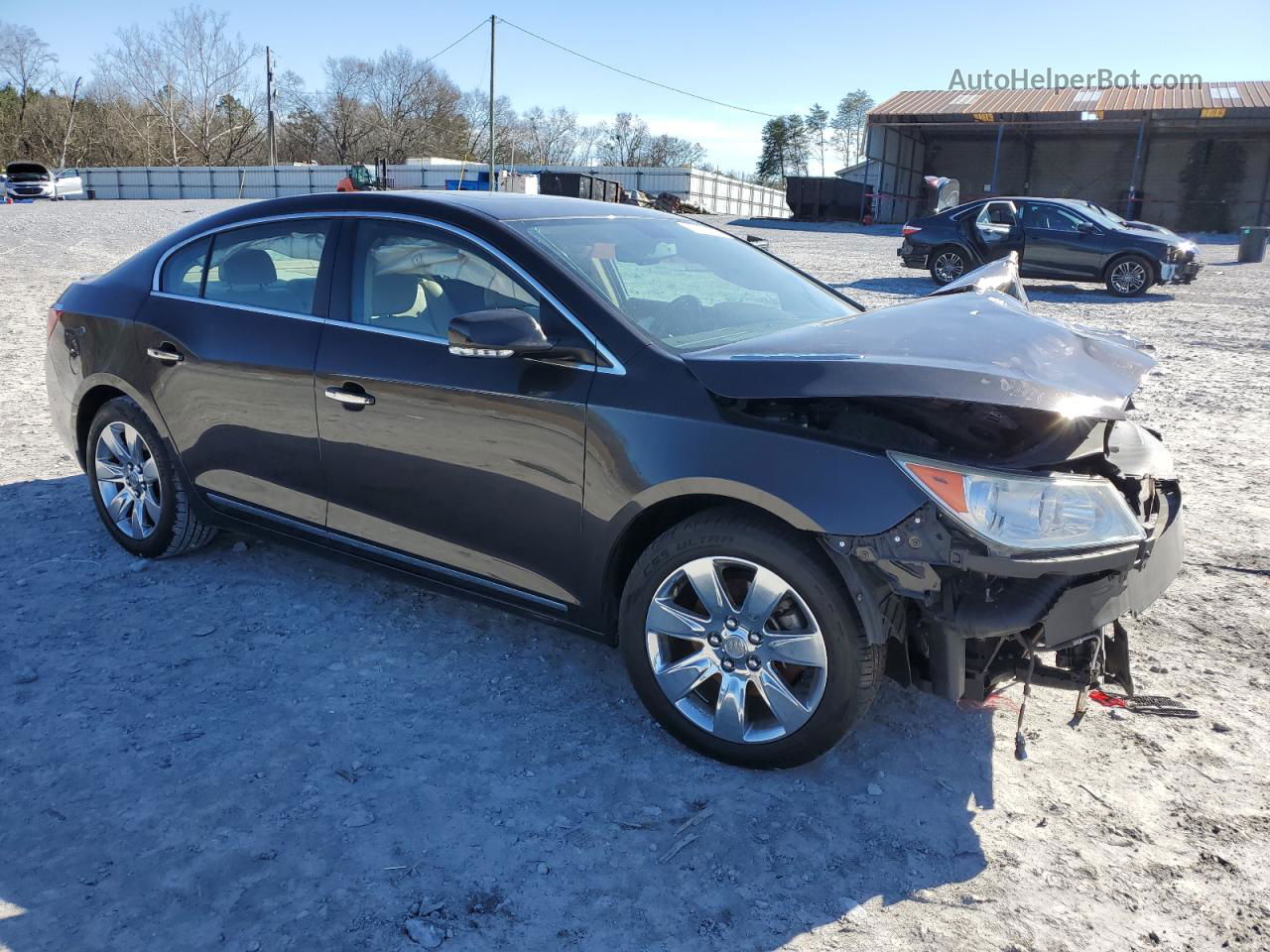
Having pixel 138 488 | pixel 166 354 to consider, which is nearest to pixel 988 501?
pixel 166 354

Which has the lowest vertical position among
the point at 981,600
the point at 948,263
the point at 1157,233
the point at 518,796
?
the point at 518,796

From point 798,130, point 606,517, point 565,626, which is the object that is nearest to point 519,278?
point 606,517

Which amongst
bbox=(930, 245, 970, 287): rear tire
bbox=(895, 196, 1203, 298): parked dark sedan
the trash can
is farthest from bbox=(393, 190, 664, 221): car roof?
the trash can

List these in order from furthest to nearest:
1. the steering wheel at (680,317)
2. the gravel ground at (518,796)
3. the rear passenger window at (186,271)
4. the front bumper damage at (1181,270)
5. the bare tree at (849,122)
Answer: the bare tree at (849,122)
the front bumper damage at (1181,270)
the rear passenger window at (186,271)
the steering wheel at (680,317)
the gravel ground at (518,796)

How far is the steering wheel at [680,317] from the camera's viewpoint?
A: 322 centimetres

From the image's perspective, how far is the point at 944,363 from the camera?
268 cm

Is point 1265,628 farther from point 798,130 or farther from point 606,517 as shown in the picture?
point 798,130

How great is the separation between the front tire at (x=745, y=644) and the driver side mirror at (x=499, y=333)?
737 millimetres

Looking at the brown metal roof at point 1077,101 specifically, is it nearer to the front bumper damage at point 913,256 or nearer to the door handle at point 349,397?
the front bumper damage at point 913,256

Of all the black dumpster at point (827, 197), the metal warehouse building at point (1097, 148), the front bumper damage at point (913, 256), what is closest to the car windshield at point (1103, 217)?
the front bumper damage at point (913, 256)

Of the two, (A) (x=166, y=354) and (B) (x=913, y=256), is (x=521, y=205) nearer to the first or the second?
(A) (x=166, y=354)

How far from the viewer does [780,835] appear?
2.68 m

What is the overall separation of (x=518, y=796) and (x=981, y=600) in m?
1.44

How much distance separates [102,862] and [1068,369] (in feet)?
9.74
